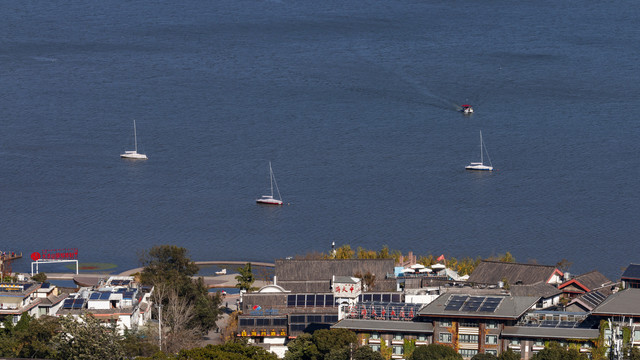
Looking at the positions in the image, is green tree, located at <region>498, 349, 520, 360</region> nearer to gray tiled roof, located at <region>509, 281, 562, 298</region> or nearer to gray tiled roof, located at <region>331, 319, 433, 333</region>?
gray tiled roof, located at <region>331, 319, 433, 333</region>

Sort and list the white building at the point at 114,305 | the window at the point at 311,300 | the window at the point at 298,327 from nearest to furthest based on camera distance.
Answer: the window at the point at 298,327, the white building at the point at 114,305, the window at the point at 311,300

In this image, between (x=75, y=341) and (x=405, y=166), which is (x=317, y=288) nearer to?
(x=75, y=341)

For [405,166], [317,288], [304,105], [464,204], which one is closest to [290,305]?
[317,288]

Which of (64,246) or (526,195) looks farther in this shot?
(526,195)

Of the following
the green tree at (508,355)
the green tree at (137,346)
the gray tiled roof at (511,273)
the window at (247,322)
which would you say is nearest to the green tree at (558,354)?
the green tree at (508,355)

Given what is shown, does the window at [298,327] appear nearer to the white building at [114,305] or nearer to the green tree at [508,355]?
→ the white building at [114,305]

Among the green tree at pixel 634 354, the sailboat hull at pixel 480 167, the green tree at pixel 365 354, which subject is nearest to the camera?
the green tree at pixel 634 354

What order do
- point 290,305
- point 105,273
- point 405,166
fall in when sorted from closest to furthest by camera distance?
point 290,305
point 105,273
point 405,166

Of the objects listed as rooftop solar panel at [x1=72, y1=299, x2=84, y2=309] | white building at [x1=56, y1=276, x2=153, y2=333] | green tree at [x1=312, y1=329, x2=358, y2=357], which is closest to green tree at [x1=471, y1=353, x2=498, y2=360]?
green tree at [x1=312, y1=329, x2=358, y2=357]
